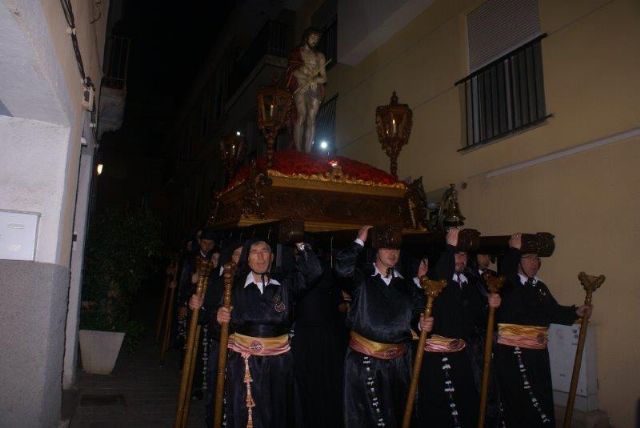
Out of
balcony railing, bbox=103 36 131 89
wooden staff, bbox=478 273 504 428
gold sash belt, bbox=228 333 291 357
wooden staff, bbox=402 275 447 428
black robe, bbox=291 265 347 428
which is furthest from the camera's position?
balcony railing, bbox=103 36 131 89

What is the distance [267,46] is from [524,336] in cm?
1003

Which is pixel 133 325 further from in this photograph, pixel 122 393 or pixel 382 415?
pixel 382 415

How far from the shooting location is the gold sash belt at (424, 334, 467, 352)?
3988 millimetres

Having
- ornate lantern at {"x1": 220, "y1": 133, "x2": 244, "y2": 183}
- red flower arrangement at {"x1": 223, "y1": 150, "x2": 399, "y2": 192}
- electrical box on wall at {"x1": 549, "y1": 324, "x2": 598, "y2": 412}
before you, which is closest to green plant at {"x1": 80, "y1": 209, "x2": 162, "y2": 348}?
ornate lantern at {"x1": 220, "y1": 133, "x2": 244, "y2": 183}

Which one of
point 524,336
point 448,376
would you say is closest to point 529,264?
point 524,336

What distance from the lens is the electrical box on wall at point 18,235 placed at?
11.0ft

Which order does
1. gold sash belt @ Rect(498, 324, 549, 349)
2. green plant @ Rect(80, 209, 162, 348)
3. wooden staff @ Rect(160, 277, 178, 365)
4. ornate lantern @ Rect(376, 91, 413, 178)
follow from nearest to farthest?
gold sash belt @ Rect(498, 324, 549, 349) < ornate lantern @ Rect(376, 91, 413, 178) < green plant @ Rect(80, 209, 162, 348) < wooden staff @ Rect(160, 277, 178, 365)

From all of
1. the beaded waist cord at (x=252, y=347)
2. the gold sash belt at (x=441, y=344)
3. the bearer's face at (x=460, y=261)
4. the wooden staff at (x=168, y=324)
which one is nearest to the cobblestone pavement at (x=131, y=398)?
the wooden staff at (x=168, y=324)

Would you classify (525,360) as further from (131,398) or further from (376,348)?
(131,398)

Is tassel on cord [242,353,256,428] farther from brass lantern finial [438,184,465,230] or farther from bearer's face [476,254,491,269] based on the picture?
brass lantern finial [438,184,465,230]

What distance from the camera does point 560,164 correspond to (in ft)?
17.8

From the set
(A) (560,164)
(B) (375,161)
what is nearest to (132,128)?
(B) (375,161)

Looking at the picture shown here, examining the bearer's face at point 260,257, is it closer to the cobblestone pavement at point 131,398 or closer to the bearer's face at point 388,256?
the bearer's face at point 388,256

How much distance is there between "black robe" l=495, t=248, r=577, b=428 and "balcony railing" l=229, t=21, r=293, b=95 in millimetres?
9330
